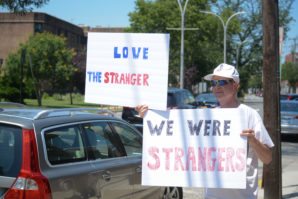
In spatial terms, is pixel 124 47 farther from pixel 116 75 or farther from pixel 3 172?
pixel 3 172

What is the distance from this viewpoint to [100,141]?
4.45 m

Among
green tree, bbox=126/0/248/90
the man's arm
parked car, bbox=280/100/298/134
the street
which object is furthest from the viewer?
green tree, bbox=126/0/248/90

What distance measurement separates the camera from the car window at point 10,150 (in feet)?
11.4

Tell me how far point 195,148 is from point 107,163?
145 cm

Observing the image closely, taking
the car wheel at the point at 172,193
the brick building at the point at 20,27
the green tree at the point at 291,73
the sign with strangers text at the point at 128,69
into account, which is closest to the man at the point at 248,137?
the sign with strangers text at the point at 128,69

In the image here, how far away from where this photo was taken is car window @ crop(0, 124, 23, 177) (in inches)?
137

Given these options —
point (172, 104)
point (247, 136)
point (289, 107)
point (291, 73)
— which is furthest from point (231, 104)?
point (291, 73)

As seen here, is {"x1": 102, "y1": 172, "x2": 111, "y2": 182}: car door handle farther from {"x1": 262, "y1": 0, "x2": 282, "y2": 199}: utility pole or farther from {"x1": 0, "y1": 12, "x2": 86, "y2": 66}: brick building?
{"x1": 0, "y1": 12, "x2": 86, "y2": 66}: brick building

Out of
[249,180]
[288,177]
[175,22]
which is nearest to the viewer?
[249,180]

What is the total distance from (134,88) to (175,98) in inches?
449

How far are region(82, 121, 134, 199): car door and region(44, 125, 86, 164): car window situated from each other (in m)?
0.12

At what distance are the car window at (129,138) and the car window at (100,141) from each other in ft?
0.64

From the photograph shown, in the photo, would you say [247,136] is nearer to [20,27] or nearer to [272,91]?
[272,91]

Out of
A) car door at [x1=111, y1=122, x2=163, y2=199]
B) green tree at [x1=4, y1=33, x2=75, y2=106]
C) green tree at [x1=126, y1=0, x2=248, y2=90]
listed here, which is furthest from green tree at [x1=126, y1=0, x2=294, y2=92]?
car door at [x1=111, y1=122, x2=163, y2=199]
